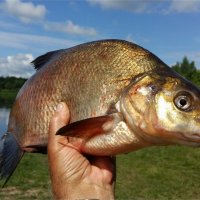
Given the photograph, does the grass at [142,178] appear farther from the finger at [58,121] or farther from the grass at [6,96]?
the grass at [6,96]

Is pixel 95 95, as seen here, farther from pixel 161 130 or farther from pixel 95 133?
pixel 161 130

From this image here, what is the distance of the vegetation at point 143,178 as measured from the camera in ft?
39.0

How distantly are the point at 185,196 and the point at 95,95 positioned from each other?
9.68 meters

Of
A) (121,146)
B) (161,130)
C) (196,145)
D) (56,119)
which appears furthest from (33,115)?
(196,145)

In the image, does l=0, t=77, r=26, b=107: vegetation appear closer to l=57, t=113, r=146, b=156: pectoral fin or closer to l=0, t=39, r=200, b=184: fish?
l=0, t=39, r=200, b=184: fish

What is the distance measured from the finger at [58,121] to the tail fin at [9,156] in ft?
1.62

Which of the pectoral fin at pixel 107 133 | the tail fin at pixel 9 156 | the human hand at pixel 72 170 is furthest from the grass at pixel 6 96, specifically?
the pectoral fin at pixel 107 133

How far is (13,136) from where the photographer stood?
12.8 feet

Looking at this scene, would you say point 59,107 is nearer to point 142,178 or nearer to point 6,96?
point 142,178

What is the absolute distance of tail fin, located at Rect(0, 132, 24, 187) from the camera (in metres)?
3.75

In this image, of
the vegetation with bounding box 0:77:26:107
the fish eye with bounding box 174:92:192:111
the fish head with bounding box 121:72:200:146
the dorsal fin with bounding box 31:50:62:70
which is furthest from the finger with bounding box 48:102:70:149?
the vegetation with bounding box 0:77:26:107

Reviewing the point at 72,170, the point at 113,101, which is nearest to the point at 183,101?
the point at 113,101

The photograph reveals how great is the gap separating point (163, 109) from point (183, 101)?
149mm

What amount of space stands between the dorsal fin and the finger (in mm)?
703
